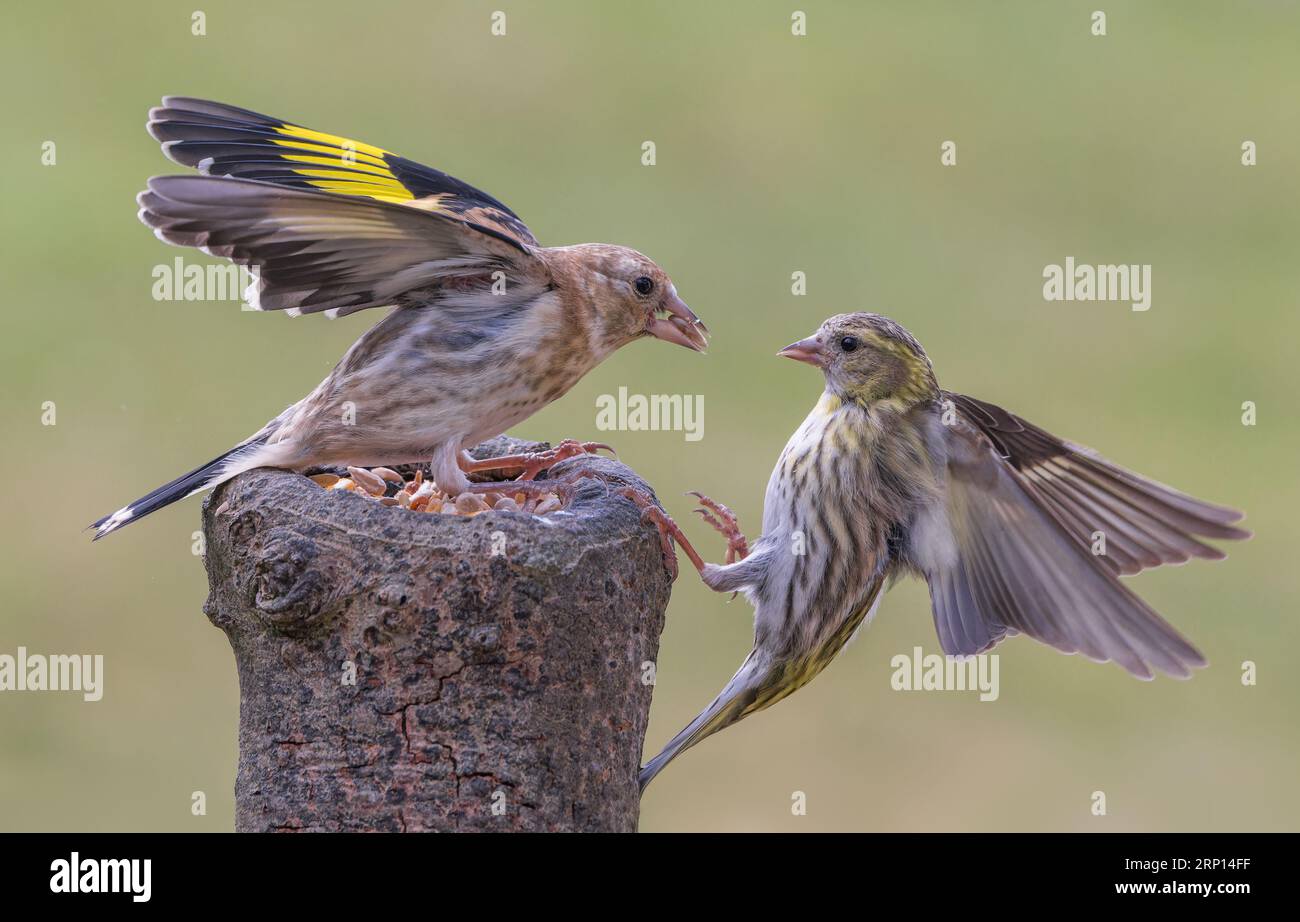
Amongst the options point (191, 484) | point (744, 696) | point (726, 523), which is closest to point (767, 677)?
point (744, 696)

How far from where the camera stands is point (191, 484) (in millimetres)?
4309

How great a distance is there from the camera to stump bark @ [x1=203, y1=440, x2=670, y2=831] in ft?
12.3

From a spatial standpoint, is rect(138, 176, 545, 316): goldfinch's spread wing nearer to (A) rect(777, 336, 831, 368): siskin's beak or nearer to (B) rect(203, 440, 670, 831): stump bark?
(B) rect(203, 440, 670, 831): stump bark

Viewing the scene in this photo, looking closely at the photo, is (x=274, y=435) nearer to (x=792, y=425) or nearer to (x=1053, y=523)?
(x=1053, y=523)

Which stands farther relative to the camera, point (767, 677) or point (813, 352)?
point (813, 352)

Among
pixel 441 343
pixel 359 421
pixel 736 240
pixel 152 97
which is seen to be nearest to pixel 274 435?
pixel 359 421

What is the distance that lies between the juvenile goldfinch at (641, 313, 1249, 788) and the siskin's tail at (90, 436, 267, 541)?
140cm

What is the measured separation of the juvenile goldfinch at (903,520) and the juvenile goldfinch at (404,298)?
2.44 ft

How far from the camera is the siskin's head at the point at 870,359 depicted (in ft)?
17.0

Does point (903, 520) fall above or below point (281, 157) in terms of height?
below

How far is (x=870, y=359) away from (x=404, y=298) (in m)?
1.53

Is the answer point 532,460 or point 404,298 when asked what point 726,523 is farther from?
point 404,298

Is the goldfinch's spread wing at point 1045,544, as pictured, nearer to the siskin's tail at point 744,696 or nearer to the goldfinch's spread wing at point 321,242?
the siskin's tail at point 744,696

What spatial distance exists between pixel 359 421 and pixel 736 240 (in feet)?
32.5
